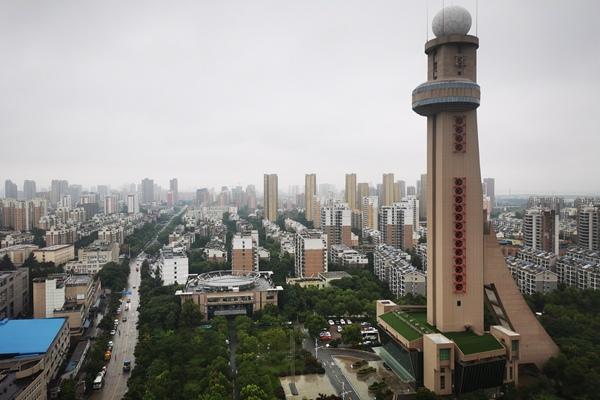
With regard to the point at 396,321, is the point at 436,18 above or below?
above

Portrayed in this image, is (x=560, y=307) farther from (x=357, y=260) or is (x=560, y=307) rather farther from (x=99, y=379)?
(x=99, y=379)

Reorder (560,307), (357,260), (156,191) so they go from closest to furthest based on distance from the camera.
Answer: (560,307) < (357,260) < (156,191)

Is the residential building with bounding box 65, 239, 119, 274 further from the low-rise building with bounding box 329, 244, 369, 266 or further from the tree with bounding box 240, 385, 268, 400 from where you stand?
the tree with bounding box 240, 385, 268, 400

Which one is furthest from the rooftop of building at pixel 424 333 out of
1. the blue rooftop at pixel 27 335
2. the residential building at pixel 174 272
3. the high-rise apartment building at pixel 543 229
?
the high-rise apartment building at pixel 543 229

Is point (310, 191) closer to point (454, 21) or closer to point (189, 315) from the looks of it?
point (189, 315)

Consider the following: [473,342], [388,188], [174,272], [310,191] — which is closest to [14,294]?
[174,272]

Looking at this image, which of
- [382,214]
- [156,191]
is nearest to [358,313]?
[382,214]
